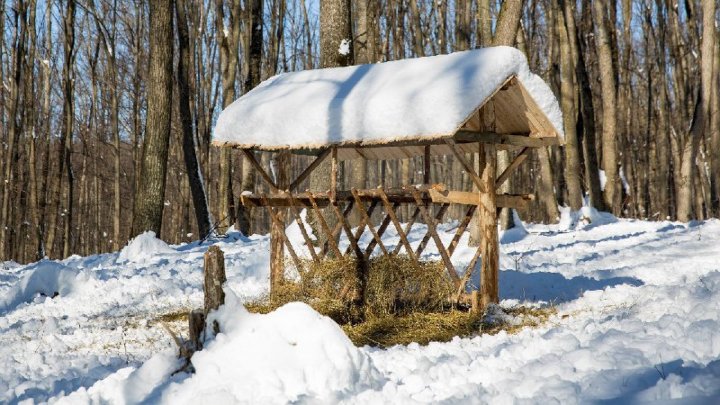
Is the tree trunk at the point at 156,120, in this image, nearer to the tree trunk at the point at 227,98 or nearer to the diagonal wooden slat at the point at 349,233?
the tree trunk at the point at 227,98

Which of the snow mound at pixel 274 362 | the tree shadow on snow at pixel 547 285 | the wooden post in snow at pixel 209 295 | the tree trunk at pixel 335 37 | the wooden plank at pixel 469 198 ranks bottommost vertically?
the tree shadow on snow at pixel 547 285

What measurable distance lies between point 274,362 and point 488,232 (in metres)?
4.01

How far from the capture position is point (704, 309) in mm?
5711

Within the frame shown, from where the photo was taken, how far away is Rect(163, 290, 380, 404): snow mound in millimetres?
4160

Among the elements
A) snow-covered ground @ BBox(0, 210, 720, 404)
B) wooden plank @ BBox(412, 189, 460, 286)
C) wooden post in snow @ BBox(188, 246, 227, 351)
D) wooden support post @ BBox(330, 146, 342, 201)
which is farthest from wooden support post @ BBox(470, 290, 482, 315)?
wooden post in snow @ BBox(188, 246, 227, 351)

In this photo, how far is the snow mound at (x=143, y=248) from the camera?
43.4 feet

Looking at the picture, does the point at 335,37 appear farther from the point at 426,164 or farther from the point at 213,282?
the point at 213,282

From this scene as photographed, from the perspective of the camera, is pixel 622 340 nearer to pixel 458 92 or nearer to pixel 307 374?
pixel 307 374

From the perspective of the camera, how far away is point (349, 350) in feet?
14.8

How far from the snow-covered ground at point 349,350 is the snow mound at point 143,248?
2.61 metres

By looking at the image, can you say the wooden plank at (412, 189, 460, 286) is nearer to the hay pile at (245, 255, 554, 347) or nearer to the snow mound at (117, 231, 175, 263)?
the hay pile at (245, 255, 554, 347)

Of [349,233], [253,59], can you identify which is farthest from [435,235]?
[253,59]

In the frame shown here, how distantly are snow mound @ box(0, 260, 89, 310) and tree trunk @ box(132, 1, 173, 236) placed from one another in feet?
9.71

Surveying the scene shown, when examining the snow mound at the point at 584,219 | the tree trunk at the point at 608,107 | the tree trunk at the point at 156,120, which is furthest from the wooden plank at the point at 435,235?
the tree trunk at the point at 608,107
